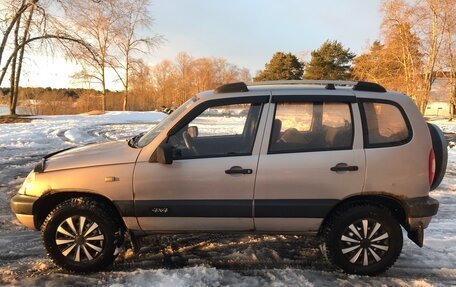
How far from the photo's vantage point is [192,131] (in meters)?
4.09

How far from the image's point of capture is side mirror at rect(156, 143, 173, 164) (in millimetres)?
3641

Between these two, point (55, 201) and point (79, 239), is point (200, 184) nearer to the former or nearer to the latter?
point (79, 239)

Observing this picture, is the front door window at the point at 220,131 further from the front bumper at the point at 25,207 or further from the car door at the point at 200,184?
the front bumper at the point at 25,207

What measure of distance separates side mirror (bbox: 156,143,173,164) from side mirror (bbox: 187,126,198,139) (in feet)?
1.28

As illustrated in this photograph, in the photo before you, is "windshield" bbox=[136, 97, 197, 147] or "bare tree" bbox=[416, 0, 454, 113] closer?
"windshield" bbox=[136, 97, 197, 147]

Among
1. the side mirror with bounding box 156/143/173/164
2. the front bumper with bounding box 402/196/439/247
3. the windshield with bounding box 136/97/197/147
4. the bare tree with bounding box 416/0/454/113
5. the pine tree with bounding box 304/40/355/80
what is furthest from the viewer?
the pine tree with bounding box 304/40/355/80

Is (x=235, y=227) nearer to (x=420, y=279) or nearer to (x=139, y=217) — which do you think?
(x=139, y=217)

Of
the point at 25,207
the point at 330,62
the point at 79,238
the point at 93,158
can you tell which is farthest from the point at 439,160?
the point at 330,62

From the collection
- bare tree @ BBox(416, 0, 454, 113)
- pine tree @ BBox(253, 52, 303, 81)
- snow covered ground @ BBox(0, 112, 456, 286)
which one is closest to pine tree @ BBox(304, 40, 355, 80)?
pine tree @ BBox(253, 52, 303, 81)

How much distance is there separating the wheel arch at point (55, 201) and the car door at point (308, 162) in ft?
4.93

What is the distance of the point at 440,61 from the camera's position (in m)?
33.8

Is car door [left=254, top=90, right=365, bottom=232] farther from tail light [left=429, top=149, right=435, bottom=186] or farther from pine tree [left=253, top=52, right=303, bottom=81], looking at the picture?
pine tree [left=253, top=52, right=303, bottom=81]

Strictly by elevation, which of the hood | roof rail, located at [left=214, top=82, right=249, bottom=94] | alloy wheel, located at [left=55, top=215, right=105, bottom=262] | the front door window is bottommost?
alloy wheel, located at [left=55, top=215, right=105, bottom=262]

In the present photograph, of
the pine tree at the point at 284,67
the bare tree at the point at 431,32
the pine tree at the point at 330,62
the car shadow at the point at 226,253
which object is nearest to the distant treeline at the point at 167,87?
the pine tree at the point at 284,67
